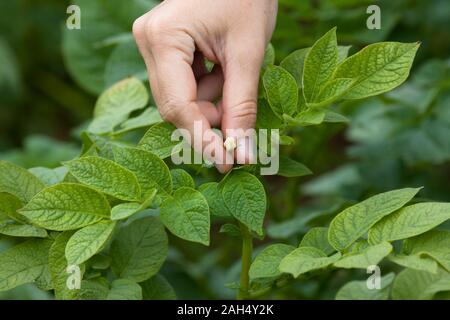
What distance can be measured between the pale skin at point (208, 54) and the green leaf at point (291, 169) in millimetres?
109

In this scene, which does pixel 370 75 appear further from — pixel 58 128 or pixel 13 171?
pixel 58 128

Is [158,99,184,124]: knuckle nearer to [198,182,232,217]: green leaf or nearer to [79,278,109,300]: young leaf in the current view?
[198,182,232,217]: green leaf

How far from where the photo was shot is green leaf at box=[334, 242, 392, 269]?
0.80m

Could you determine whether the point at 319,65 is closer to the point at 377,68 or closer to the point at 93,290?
Answer: the point at 377,68

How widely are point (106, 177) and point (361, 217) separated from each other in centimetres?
31

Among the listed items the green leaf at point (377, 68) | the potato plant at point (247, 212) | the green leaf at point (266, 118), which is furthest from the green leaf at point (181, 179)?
the green leaf at point (377, 68)

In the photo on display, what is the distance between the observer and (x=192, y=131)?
2.92 feet

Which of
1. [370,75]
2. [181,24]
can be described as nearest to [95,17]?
[181,24]

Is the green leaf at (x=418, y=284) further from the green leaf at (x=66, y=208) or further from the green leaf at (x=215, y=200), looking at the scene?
the green leaf at (x=66, y=208)

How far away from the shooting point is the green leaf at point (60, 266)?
3.05 feet

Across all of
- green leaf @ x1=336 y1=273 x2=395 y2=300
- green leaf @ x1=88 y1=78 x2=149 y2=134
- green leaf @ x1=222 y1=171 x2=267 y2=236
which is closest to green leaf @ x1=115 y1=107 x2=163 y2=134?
green leaf @ x1=88 y1=78 x2=149 y2=134

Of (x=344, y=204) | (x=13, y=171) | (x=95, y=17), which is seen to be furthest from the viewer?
(x=95, y=17)

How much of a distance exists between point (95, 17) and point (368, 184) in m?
0.73

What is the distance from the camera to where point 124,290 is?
97cm
